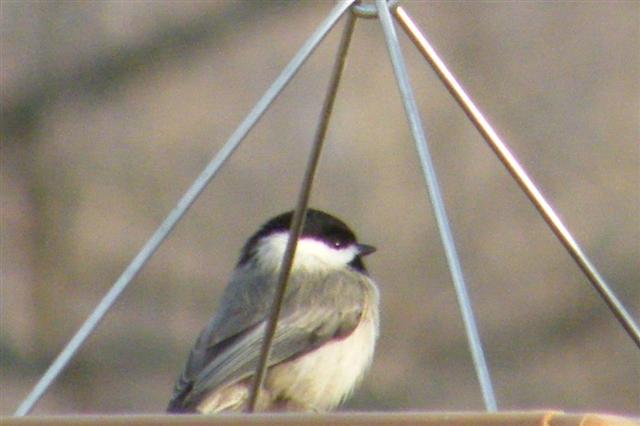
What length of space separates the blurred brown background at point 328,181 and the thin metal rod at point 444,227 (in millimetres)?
1822

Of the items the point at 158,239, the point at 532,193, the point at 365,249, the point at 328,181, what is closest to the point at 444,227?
the point at 532,193

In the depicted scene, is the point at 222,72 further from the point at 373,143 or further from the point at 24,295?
the point at 24,295

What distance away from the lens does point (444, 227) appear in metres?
1.46

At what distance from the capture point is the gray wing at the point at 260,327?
2.66 m

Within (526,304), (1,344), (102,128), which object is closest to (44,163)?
(102,128)

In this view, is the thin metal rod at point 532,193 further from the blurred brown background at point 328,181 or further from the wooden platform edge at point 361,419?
the blurred brown background at point 328,181

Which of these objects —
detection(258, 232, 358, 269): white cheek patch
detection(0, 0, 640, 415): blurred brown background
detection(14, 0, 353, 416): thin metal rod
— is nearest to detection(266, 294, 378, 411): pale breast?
detection(258, 232, 358, 269): white cheek patch

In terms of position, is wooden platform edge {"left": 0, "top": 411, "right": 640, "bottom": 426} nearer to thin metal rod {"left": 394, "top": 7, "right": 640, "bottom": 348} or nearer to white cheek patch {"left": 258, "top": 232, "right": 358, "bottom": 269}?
thin metal rod {"left": 394, "top": 7, "right": 640, "bottom": 348}

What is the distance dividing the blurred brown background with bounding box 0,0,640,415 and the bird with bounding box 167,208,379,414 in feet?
1.38

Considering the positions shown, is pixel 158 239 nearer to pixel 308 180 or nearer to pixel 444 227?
pixel 308 180

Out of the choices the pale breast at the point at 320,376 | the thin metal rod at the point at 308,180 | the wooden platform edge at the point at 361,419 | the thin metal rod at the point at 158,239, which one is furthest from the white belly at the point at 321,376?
the wooden platform edge at the point at 361,419

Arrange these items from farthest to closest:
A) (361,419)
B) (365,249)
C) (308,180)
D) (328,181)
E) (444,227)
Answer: (328,181) < (365,249) < (308,180) < (444,227) < (361,419)

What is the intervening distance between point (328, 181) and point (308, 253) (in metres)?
0.31

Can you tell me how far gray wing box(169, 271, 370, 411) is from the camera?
266cm
